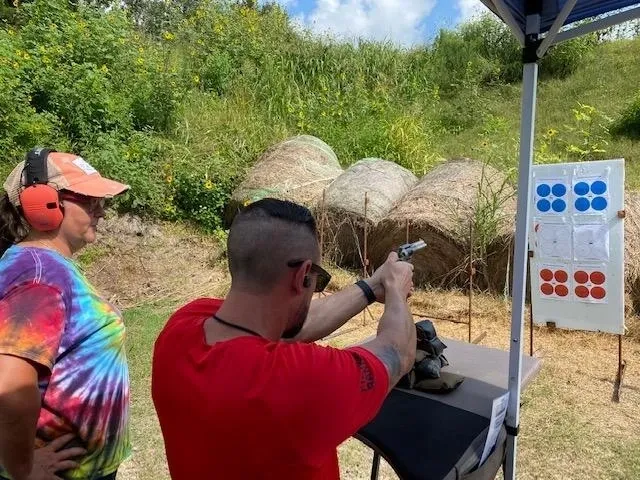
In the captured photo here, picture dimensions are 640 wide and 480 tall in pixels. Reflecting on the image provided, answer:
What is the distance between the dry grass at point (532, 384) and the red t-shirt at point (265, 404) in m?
2.00

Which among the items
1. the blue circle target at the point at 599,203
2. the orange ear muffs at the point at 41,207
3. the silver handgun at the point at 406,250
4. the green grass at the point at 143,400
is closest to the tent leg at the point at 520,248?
the silver handgun at the point at 406,250

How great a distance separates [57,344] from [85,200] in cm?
47

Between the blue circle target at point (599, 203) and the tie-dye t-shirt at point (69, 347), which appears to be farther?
the blue circle target at point (599, 203)

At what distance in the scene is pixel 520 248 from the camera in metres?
2.06

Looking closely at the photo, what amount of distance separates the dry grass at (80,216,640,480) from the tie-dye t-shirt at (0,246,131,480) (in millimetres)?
1555

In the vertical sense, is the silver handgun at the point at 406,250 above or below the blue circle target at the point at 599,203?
below

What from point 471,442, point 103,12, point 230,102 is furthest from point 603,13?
point 103,12

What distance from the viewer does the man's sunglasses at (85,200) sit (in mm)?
1534

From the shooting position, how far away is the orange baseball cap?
1514 mm

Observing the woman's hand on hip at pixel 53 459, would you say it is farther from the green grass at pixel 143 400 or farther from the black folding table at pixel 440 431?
the green grass at pixel 143 400

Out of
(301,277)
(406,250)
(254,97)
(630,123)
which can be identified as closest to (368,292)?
(406,250)

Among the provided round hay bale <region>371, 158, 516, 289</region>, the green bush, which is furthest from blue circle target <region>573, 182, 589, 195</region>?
the green bush

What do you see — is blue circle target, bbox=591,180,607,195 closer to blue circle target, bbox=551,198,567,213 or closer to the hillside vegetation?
blue circle target, bbox=551,198,567,213

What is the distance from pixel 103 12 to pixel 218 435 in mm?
9425
